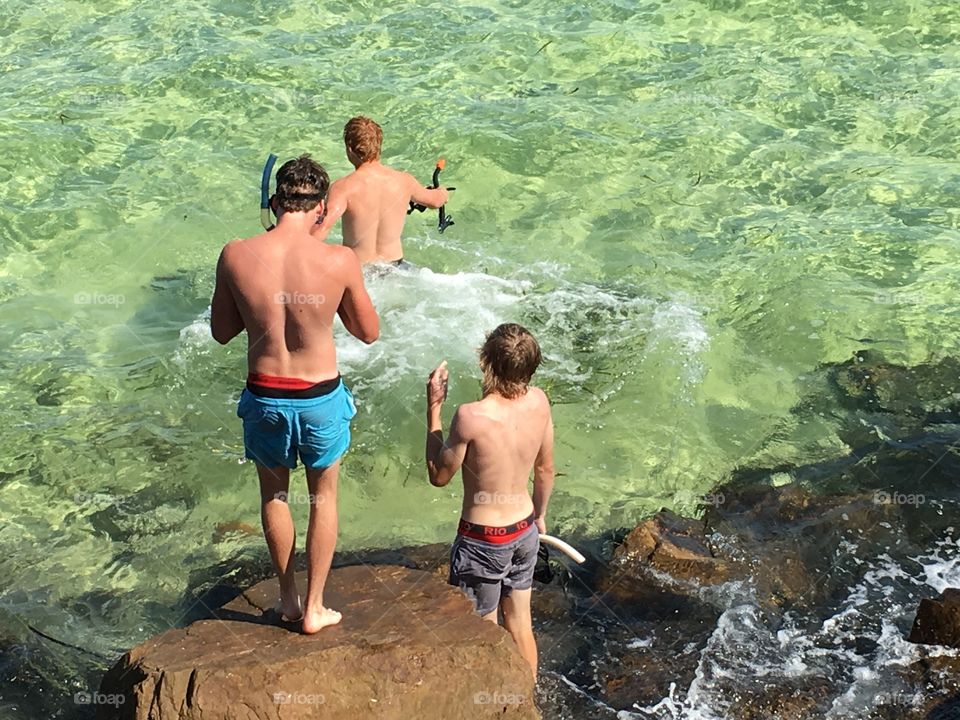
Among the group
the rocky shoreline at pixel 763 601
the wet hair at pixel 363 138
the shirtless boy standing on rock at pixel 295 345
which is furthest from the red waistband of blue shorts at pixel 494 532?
the wet hair at pixel 363 138

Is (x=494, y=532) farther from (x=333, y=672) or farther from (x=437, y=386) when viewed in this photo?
(x=333, y=672)

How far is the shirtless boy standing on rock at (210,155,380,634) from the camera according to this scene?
150 inches

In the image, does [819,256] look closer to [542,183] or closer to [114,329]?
[542,183]

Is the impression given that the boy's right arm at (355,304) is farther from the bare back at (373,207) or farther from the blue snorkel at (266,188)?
the bare back at (373,207)

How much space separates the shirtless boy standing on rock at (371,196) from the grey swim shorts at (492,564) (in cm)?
288

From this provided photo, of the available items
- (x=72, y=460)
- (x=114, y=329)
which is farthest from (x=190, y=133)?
(x=72, y=460)

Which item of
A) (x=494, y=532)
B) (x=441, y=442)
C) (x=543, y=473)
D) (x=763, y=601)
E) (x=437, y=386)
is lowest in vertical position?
(x=763, y=601)

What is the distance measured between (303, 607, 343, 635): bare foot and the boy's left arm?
659mm

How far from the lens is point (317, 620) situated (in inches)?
156

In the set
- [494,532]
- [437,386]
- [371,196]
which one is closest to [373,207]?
[371,196]

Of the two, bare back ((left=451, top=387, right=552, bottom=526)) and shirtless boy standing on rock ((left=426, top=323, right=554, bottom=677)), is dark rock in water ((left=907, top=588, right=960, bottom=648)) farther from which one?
bare back ((left=451, top=387, right=552, bottom=526))

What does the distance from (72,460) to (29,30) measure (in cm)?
713

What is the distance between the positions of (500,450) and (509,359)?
1.26 ft

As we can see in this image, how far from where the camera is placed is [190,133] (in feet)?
32.3
